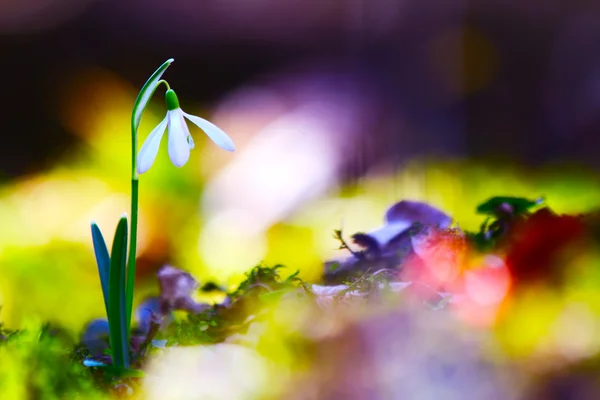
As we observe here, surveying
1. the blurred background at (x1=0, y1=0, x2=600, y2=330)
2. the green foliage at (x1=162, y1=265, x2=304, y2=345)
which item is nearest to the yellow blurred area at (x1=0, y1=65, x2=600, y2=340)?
the blurred background at (x1=0, y1=0, x2=600, y2=330)

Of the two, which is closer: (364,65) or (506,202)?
(506,202)

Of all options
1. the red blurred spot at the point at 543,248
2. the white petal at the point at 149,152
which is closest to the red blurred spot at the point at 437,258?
the red blurred spot at the point at 543,248

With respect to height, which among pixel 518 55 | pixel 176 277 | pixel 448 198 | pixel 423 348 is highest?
pixel 518 55

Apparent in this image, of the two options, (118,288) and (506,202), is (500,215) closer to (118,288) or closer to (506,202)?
(506,202)

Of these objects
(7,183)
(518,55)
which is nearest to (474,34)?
(518,55)

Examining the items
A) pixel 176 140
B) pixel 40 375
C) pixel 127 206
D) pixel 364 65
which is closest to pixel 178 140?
pixel 176 140

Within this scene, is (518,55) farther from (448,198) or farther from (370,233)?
(370,233)
